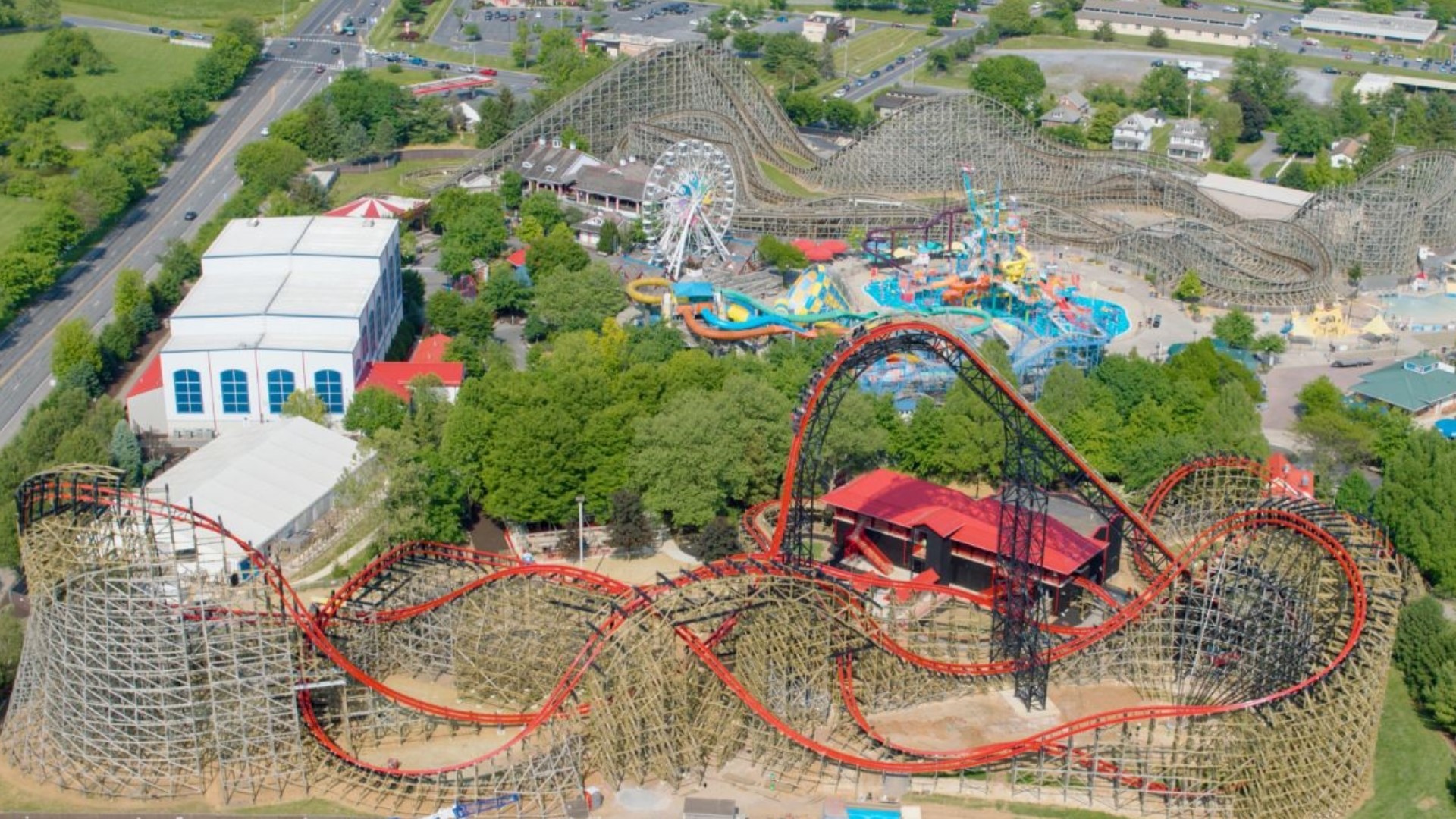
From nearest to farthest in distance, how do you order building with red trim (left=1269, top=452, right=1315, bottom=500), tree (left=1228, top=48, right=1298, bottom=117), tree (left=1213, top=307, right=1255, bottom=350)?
building with red trim (left=1269, top=452, right=1315, bottom=500)
tree (left=1213, top=307, right=1255, bottom=350)
tree (left=1228, top=48, right=1298, bottom=117)

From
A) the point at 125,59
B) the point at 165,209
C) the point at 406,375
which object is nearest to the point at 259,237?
the point at 406,375

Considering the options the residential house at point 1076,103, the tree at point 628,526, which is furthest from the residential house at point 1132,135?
the tree at point 628,526

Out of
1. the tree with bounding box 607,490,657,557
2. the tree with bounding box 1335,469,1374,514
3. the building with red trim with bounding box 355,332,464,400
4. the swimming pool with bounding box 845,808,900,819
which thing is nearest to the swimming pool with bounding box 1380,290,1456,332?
the tree with bounding box 1335,469,1374,514

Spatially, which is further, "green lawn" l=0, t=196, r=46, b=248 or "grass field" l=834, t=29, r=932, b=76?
"grass field" l=834, t=29, r=932, b=76

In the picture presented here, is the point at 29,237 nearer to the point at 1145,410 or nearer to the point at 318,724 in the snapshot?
the point at 318,724

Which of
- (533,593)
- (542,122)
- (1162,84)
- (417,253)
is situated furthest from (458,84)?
(533,593)

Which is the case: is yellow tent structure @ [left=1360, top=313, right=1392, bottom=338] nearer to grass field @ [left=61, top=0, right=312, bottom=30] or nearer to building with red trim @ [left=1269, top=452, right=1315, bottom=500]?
building with red trim @ [left=1269, top=452, right=1315, bottom=500]
